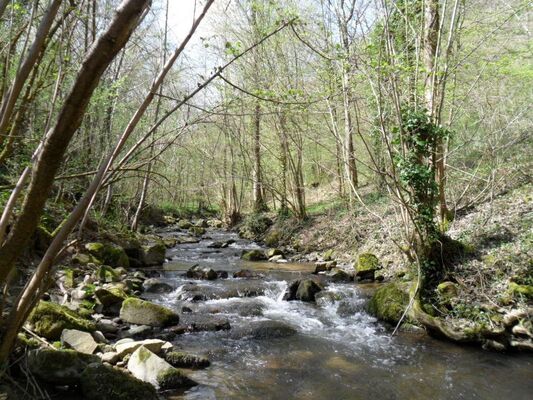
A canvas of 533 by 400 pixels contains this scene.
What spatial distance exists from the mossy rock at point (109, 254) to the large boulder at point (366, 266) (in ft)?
20.9

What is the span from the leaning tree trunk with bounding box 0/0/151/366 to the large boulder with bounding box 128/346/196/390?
223cm

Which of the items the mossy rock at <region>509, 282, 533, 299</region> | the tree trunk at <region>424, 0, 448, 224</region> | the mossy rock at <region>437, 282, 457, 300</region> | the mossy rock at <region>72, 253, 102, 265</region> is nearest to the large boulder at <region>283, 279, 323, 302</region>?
the mossy rock at <region>437, 282, 457, 300</region>

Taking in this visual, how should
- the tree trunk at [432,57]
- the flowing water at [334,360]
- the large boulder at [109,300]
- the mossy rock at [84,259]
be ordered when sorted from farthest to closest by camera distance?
1. the mossy rock at [84,259]
2. the tree trunk at [432,57]
3. the large boulder at [109,300]
4. the flowing water at [334,360]

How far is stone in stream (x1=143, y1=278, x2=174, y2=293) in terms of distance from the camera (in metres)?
9.13

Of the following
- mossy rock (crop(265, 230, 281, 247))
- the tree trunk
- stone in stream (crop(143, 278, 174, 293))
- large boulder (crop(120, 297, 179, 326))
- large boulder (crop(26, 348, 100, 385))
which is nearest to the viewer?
large boulder (crop(26, 348, 100, 385))

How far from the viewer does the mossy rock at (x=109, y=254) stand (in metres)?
10.4

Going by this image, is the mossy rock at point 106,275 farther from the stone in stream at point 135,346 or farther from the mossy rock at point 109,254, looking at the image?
the stone in stream at point 135,346

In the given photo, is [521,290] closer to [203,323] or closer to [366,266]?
[366,266]

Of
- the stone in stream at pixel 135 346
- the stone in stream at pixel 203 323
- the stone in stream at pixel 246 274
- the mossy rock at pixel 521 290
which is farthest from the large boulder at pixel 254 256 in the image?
the mossy rock at pixel 521 290

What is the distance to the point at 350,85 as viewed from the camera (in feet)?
27.2

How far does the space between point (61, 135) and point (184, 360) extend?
161 inches

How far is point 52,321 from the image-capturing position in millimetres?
5328

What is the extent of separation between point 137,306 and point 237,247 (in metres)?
9.55

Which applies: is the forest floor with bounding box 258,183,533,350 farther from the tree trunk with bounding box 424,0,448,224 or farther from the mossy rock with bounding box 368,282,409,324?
the tree trunk with bounding box 424,0,448,224
